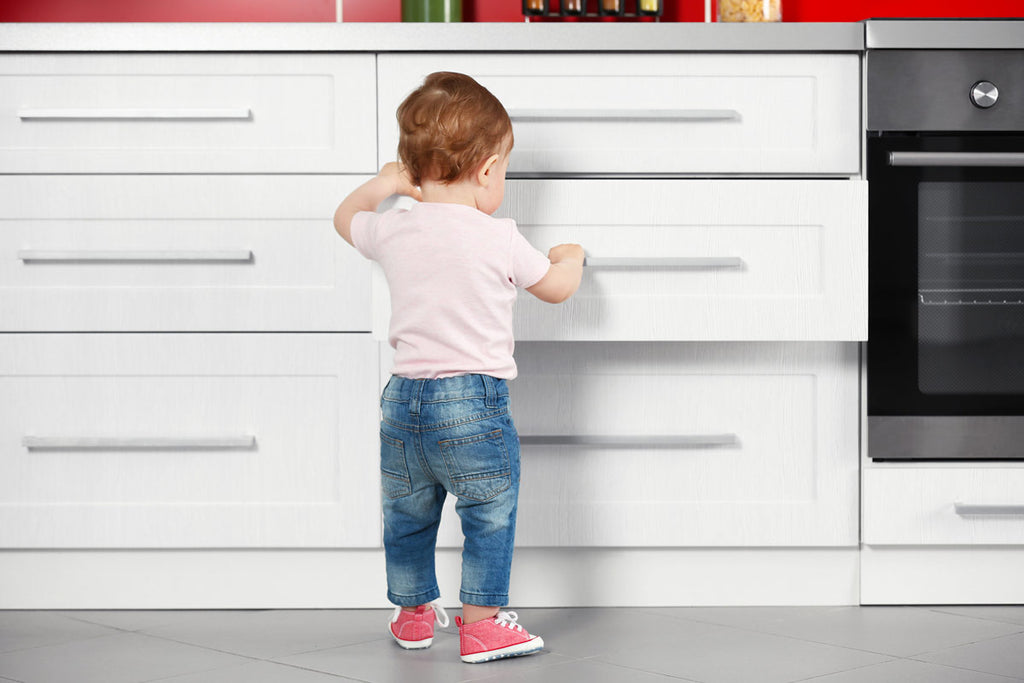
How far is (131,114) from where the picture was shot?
1.76 metres

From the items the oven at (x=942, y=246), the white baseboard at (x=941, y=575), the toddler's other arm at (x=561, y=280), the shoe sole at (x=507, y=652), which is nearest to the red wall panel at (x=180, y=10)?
the toddler's other arm at (x=561, y=280)

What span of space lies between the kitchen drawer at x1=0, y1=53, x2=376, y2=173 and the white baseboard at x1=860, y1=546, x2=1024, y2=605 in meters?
0.98

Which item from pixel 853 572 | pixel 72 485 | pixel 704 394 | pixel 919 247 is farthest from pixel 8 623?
pixel 919 247

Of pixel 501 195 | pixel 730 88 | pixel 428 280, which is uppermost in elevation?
pixel 730 88

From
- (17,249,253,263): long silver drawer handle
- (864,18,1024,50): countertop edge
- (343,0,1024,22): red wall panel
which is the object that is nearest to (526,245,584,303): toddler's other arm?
(17,249,253,263): long silver drawer handle

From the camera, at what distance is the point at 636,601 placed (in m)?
1.81

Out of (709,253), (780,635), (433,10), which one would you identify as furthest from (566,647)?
(433,10)

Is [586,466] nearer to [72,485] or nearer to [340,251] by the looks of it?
[340,251]

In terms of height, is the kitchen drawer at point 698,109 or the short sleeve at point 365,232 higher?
the kitchen drawer at point 698,109

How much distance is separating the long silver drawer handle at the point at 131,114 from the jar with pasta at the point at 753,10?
34.2 inches

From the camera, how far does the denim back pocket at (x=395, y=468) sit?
1562 mm

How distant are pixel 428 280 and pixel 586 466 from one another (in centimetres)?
43

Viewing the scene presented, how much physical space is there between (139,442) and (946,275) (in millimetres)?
1231

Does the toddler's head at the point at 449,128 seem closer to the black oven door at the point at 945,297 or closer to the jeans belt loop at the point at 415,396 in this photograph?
the jeans belt loop at the point at 415,396
